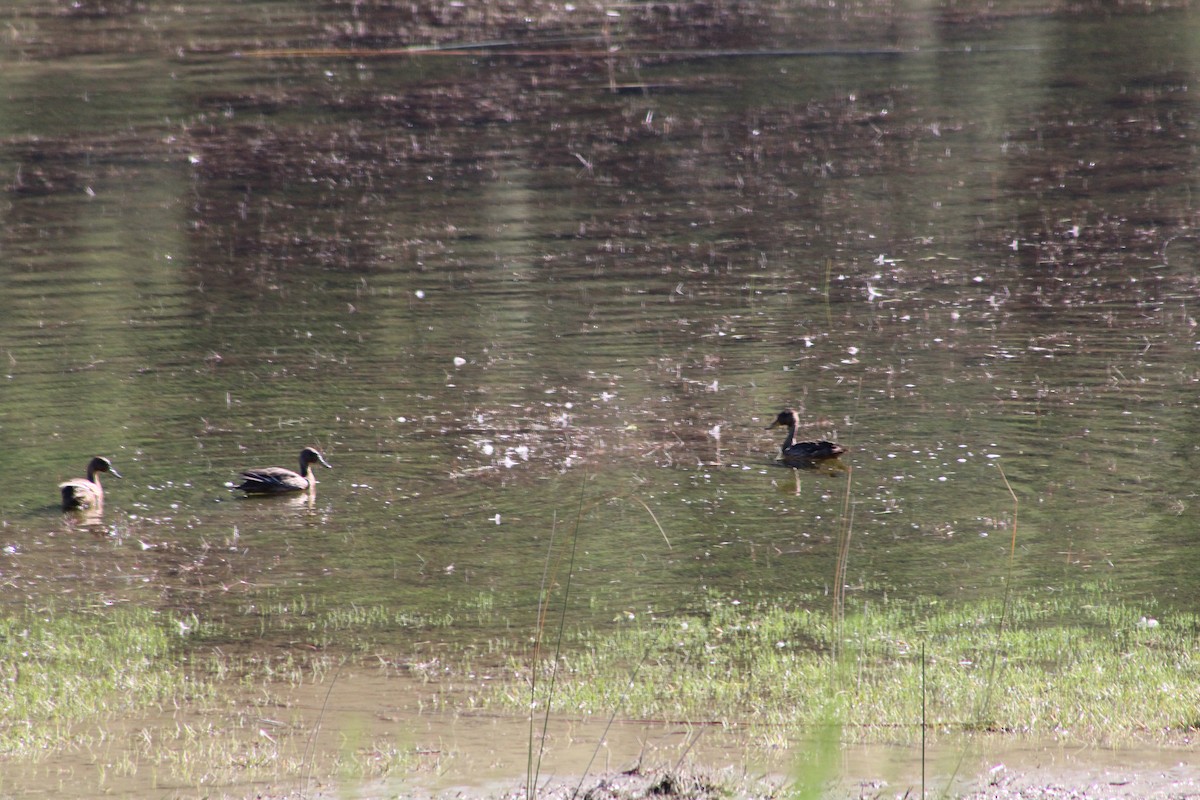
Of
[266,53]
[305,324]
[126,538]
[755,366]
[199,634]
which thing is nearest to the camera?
[199,634]

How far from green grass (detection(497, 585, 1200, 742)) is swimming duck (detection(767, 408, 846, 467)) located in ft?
9.28

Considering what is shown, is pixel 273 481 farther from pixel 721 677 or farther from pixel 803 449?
pixel 721 677

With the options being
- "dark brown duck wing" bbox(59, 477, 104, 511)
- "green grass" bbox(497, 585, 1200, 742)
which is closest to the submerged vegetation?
"green grass" bbox(497, 585, 1200, 742)

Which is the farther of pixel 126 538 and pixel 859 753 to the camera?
pixel 126 538

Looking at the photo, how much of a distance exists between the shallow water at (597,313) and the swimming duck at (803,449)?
161 millimetres

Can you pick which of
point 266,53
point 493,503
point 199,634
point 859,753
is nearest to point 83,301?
point 493,503

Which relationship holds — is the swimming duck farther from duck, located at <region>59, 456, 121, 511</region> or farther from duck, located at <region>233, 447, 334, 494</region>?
duck, located at <region>59, 456, 121, 511</region>

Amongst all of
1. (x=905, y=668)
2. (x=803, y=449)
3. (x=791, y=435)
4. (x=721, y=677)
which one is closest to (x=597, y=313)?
(x=791, y=435)

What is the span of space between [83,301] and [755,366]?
28.1 ft

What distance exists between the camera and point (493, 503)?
12.0 m

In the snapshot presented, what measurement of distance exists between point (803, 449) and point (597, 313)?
5.73 m

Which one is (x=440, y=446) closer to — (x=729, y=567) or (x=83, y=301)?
(x=729, y=567)

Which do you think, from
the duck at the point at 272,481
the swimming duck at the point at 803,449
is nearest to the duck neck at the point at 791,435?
the swimming duck at the point at 803,449

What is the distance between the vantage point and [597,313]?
18.1m
